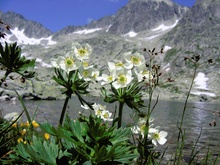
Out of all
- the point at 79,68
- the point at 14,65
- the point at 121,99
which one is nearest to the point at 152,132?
the point at 121,99

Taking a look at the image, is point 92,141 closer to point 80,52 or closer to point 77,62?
point 77,62

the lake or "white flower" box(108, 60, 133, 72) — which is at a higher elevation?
"white flower" box(108, 60, 133, 72)

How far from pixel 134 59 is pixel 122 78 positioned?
0.91 ft

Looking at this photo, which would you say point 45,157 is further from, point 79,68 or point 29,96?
point 29,96

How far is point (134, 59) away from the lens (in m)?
2.77

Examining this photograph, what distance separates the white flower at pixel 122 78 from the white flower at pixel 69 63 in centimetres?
39

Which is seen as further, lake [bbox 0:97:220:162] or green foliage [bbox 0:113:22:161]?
lake [bbox 0:97:220:162]

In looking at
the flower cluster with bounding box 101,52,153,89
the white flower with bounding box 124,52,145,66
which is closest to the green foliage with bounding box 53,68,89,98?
the flower cluster with bounding box 101,52,153,89

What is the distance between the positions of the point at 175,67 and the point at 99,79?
659ft

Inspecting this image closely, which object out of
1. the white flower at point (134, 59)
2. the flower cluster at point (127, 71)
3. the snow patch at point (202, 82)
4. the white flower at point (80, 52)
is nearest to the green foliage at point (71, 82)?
the white flower at point (80, 52)

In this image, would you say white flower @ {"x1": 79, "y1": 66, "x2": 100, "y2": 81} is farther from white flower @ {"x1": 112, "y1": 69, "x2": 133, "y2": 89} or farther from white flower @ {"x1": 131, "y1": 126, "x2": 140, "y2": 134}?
white flower @ {"x1": 131, "y1": 126, "x2": 140, "y2": 134}

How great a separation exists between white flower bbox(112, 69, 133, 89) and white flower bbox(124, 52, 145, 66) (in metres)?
0.14

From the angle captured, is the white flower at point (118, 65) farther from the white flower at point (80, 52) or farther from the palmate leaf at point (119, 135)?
the palmate leaf at point (119, 135)

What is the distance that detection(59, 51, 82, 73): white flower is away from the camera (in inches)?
103
